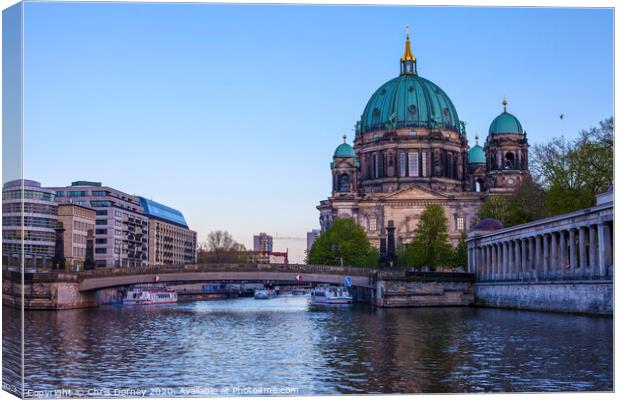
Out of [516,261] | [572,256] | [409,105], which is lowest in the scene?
[516,261]

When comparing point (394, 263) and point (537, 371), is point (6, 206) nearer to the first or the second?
point (537, 371)

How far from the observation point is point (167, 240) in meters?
149

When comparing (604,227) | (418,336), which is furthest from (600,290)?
(418,336)

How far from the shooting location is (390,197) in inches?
5448

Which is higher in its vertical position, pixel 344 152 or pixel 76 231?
pixel 344 152

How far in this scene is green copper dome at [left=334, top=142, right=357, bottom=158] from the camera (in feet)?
503

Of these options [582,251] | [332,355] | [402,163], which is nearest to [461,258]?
[582,251]

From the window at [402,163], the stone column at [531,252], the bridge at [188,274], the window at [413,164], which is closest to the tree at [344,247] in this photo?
the window at [402,163]

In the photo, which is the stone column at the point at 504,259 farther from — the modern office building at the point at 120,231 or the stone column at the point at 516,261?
the modern office building at the point at 120,231

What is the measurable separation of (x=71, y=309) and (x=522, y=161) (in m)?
86.4

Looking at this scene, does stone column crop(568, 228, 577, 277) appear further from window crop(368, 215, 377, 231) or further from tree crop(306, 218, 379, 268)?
window crop(368, 215, 377, 231)

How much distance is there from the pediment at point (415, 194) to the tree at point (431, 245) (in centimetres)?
3092

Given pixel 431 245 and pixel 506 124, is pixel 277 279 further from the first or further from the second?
pixel 506 124

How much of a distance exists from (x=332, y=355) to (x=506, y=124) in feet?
370
